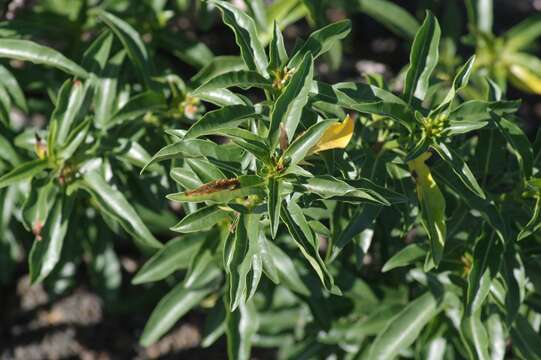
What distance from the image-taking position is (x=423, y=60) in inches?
76.5

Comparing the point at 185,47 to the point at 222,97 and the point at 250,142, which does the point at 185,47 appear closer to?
the point at 222,97

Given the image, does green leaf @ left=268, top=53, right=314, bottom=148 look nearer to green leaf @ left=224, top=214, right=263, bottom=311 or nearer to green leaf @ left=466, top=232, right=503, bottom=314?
green leaf @ left=224, top=214, right=263, bottom=311

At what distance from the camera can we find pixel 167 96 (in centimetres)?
230

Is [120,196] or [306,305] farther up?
[120,196]

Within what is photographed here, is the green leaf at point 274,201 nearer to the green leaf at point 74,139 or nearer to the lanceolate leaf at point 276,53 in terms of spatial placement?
the lanceolate leaf at point 276,53

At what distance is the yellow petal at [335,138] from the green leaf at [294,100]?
0.30ft

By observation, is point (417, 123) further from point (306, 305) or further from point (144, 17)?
point (144, 17)

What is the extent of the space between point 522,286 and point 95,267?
5.40 ft

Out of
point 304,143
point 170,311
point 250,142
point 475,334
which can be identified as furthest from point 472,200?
point 170,311

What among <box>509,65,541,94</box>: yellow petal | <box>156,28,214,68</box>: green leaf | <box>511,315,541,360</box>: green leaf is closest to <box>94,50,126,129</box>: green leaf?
<box>156,28,214,68</box>: green leaf

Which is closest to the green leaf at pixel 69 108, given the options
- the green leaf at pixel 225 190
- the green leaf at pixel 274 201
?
the green leaf at pixel 225 190

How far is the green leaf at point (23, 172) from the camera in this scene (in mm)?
1984

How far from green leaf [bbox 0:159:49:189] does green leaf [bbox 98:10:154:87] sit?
42 cm

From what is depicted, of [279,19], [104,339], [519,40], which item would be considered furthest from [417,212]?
[104,339]
